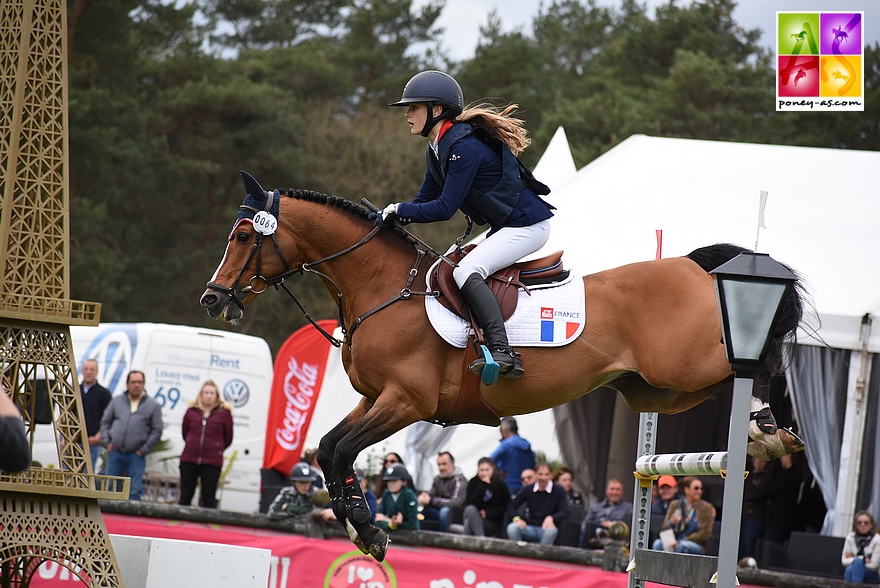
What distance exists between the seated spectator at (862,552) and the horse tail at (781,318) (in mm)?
3831

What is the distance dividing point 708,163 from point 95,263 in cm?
1711

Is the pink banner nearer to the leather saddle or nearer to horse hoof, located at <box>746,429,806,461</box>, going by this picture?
horse hoof, located at <box>746,429,806,461</box>

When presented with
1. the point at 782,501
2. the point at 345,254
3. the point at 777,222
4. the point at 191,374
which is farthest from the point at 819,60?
the point at 191,374

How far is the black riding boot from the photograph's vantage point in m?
5.58

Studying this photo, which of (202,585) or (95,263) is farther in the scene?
(95,263)

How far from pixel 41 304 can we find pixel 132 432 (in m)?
4.08

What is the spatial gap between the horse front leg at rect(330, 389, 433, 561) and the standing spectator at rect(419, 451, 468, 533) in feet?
17.4

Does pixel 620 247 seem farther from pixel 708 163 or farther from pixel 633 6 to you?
pixel 633 6

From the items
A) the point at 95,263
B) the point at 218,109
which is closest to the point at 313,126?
the point at 218,109

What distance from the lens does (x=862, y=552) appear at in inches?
368

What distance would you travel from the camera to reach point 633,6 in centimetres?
4578

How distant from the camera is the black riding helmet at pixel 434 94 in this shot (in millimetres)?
5863

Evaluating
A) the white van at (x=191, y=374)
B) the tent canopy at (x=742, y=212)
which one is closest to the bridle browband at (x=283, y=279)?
the tent canopy at (x=742, y=212)

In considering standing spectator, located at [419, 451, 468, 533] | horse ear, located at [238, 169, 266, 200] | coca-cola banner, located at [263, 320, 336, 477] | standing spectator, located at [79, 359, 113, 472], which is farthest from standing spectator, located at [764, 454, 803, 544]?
standing spectator, located at [79, 359, 113, 472]
